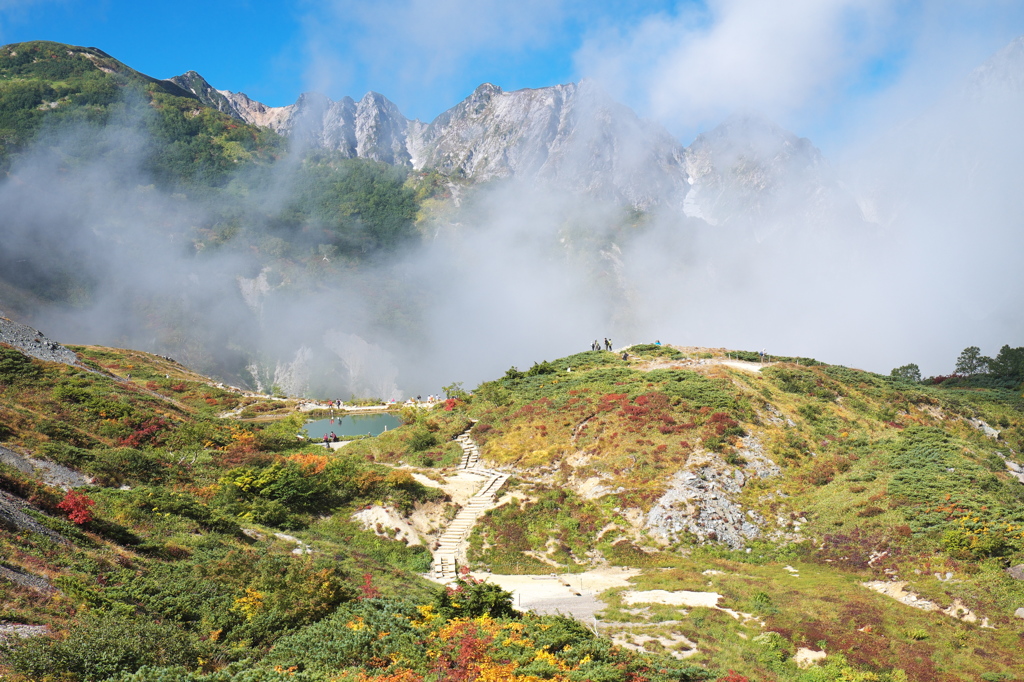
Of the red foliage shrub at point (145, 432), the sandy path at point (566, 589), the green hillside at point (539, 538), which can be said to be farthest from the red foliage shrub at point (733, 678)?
the red foliage shrub at point (145, 432)

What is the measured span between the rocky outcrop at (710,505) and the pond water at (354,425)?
38160 millimetres

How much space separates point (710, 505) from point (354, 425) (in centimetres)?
4797

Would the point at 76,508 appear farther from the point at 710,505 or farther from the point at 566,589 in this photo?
the point at 710,505

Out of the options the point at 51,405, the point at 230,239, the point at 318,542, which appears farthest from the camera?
the point at 230,239

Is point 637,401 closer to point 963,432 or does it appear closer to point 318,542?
point 318,542

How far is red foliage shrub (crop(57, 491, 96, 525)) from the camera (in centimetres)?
1623

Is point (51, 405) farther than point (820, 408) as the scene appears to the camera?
No

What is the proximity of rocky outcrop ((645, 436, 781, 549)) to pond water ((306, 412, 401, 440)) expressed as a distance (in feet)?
125

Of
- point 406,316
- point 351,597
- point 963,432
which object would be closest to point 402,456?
point 351,597

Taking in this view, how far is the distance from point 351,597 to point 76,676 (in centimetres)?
758

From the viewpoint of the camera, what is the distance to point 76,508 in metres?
16.6

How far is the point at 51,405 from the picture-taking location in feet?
95.6

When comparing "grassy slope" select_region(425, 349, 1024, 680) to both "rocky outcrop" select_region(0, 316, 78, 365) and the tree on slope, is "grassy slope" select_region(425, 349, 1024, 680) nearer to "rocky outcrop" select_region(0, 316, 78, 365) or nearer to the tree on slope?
the tree on slope

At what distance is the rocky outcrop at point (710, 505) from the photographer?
2700 cm
